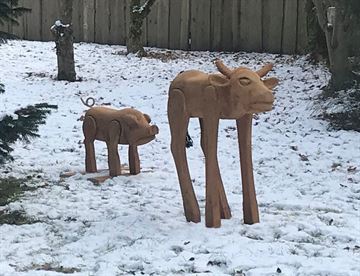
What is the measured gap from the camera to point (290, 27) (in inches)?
558

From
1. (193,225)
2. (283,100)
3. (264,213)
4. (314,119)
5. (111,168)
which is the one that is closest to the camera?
(193,225)

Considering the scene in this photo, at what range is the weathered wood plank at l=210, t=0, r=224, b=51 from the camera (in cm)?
1495

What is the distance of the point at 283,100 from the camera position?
10172 mm

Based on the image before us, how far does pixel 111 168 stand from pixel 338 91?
3.89 meters

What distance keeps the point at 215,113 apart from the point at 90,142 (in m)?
2.27

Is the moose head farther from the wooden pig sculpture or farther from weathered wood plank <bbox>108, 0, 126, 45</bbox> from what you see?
weathered wood plank <bbox>108, 0, 126, 45</bbox>

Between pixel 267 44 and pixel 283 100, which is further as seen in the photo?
pixel 267 44

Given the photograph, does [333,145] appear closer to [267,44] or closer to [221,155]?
[221,155]

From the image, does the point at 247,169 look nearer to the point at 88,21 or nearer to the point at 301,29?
the point at 301,29

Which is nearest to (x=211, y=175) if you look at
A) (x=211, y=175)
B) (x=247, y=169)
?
(x=211, y=175)

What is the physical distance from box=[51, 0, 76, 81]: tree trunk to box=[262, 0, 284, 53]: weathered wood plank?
463 cm

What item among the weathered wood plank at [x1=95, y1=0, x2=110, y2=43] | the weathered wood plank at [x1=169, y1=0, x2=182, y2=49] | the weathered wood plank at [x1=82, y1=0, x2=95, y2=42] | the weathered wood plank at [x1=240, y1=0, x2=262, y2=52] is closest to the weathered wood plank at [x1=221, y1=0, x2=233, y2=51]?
the weathered wood plank at [x1=240, y1=0, x2=262, y2=52]

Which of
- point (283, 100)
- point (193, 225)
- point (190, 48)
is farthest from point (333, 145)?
point (190, 48)

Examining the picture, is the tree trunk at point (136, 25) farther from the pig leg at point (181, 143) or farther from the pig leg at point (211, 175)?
the pig leg at point (211, 175)
